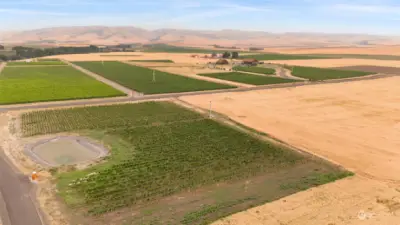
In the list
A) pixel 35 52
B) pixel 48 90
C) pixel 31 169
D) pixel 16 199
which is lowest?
pixel 16 199

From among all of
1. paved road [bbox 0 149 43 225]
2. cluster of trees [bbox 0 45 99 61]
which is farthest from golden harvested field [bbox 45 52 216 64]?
paved road [bbox 0 149 43 225]

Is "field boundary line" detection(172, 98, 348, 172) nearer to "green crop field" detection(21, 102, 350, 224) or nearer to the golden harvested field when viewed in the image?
"green crop field" detection(21, 102, 350, 224)

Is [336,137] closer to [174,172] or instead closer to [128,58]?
[174,172]

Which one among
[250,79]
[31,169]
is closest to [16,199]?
[31,169]

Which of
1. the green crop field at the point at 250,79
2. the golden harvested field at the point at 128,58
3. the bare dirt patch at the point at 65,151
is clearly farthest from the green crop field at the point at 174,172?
the golden harvested field at the point at 128,58

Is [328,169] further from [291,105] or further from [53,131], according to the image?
[53,131]

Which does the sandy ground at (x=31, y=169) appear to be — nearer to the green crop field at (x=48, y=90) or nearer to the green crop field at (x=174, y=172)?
the green crop field at (x=174, y=172)
